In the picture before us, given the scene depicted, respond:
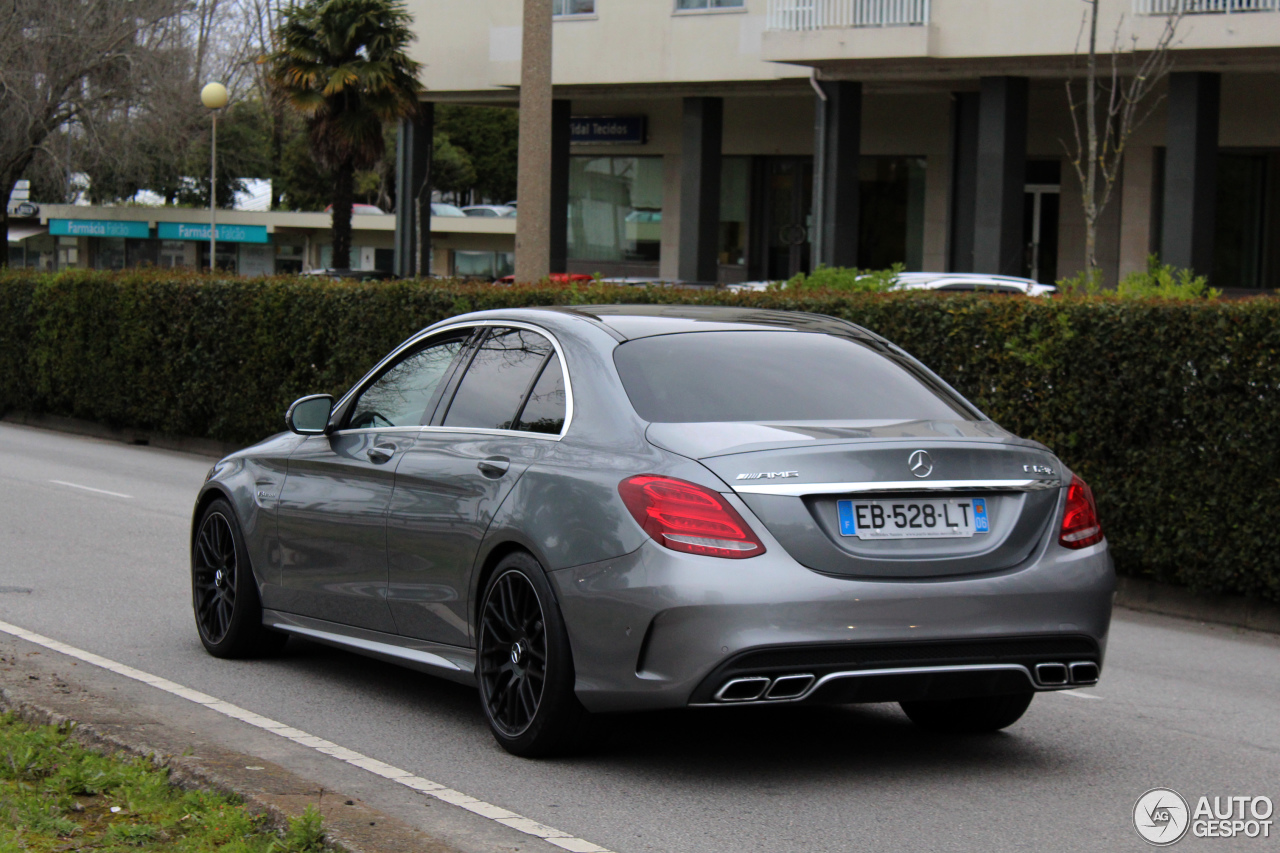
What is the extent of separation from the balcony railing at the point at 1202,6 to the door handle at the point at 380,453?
71.4 ft

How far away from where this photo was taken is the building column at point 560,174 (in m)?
38.5

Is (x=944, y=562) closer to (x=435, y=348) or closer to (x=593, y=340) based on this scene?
(x=593, y=340)

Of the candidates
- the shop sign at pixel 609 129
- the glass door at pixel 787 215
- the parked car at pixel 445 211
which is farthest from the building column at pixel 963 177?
the parked car at pixel 445 211

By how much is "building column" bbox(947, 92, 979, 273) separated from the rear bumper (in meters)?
28.3

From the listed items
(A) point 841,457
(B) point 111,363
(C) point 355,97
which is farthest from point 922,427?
(C) point 355,97

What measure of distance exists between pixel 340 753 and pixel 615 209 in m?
36.4

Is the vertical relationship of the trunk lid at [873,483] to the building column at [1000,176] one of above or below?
below

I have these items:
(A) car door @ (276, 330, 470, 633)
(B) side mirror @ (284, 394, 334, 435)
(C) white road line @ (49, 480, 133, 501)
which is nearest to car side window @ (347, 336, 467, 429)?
(A) car door @ (276, 330, 470, 633)

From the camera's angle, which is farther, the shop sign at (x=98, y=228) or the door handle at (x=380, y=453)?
the shop sign at (x=98, y=228)

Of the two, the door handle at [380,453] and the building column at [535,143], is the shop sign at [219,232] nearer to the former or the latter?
the building column at [535,143]

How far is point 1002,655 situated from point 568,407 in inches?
67.7

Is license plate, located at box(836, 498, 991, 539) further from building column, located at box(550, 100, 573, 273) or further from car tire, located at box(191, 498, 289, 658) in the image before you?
building column, located at box(550, 100, 573, 273)

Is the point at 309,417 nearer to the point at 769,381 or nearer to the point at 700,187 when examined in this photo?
the point at 769,381

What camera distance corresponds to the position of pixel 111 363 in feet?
74.3
